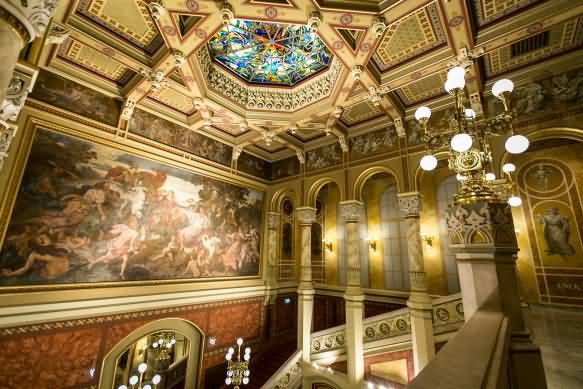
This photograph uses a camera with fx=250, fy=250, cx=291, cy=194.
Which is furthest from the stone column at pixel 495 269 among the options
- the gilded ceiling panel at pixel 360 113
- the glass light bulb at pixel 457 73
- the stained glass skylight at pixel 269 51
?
the gilded ceiling panel at pixel 360 113

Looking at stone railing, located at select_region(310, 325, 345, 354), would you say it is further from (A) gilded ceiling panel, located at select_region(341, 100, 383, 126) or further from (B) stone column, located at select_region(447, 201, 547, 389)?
(A) gilded ceiling panel, located at select_region(341, 100, 383, 126)

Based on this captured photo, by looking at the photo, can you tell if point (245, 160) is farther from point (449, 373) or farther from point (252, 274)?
point (449, 373)

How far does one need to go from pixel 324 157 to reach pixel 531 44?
572 centimetres

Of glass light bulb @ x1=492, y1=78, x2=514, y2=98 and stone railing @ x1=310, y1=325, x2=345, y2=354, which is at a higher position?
glass light bulb @ x1=492, y1=78, x2=514, y2=98

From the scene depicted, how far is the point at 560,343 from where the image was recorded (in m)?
3.65

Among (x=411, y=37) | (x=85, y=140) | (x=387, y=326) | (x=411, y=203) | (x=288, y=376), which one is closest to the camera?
(x=411, y=37)

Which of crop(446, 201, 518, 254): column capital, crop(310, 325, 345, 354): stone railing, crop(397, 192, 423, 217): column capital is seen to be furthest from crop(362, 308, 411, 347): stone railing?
crop(446, 201, 518, 254): column capital

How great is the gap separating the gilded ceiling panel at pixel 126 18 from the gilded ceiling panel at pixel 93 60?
678 mm

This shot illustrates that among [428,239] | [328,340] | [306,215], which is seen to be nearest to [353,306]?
[328,340]

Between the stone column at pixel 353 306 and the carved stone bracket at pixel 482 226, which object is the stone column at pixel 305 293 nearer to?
the stone column at pixel 353 306

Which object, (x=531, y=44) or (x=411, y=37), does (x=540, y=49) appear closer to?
(x=531, y=44)

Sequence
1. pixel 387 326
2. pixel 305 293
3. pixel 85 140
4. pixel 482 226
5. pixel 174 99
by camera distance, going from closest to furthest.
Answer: pixel 482 226
pixel 85 140
pixel 387 326
pixel 174 99
pixel 305 293

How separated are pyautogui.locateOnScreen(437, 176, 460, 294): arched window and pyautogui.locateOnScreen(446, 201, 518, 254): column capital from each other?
275 inches

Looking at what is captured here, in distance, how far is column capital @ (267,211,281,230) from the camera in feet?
33.3
